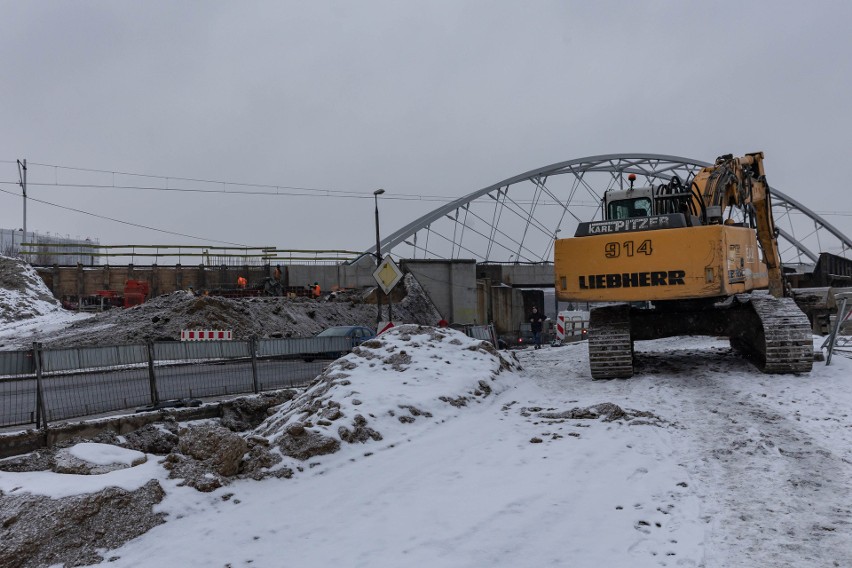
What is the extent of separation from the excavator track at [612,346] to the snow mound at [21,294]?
99.3ft

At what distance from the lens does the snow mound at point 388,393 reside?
7328 mm

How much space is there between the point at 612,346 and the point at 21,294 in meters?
32.9

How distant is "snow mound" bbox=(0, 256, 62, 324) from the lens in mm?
32656

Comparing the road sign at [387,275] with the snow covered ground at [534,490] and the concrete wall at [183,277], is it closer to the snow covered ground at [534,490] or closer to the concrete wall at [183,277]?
the snow covered ground at [534,490]

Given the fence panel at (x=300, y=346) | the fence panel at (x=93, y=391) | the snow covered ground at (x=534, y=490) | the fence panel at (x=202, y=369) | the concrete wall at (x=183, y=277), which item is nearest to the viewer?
the snow covered ground at (x=534, y=490)

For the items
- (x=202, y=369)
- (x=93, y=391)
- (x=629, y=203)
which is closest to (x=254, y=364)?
(x=202, y=369)

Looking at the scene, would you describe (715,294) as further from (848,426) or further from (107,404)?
(107,404)

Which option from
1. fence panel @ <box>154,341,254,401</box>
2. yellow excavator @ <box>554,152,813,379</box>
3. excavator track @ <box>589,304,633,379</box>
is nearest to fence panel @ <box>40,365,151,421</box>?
fence panel @ <box>154,341,254,401</box>

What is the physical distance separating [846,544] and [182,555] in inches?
178

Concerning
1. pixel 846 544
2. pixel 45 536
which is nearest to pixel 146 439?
pixel 45 536

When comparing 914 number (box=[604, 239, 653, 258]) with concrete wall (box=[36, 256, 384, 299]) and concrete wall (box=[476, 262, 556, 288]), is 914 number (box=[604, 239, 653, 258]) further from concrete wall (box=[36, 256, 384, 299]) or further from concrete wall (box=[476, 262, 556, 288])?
concrete wall (box=[476, 262, 556, 288])

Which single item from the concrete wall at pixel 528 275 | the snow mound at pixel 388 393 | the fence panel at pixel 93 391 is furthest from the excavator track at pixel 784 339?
the concrete wall at pixel 528 275

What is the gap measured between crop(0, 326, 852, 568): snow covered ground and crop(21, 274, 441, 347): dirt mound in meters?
18.1

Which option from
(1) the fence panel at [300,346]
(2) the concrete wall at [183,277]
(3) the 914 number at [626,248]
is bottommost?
(1) the fence panel at [300,346]
